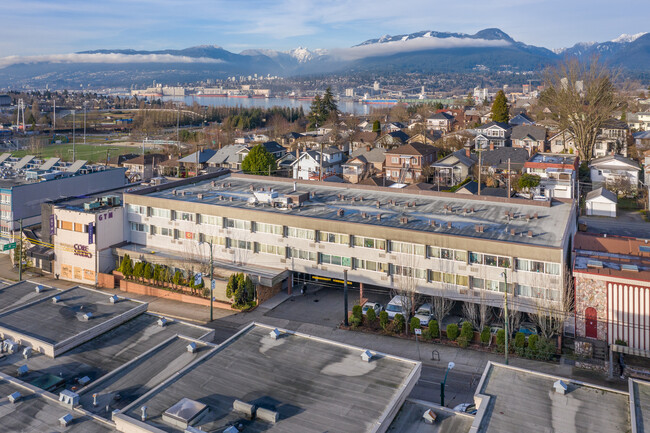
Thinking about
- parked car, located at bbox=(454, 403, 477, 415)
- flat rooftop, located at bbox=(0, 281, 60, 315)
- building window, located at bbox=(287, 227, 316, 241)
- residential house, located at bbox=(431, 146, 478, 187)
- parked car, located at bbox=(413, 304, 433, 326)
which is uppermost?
residential house, located at bbox=(431, 146, 478, 187)

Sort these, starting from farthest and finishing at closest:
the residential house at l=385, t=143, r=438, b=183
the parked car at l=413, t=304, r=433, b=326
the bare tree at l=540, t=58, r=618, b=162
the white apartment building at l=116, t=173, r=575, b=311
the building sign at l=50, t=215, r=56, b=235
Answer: the bare tree at l=540, t=58, r=618, b=162, the residential house at l=385, t=143, r=438, b=183, the building sign at l=50, t=215, r=56, b=235, the parked car at l=413, t=304, r=433, b=326, the white apartment building at l=116, t=173, r=575, b=311

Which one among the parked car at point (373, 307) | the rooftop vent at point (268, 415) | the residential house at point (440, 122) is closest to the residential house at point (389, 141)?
the residential house at point (440, 122)

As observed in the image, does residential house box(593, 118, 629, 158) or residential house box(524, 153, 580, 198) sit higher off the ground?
residential house box(593, 118, 629, 158)

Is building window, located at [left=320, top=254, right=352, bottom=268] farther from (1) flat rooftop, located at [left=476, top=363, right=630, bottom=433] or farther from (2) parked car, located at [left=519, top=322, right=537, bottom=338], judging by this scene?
(1) flat rooftop, located at [left=476, top=363, right=630, bottom=433]

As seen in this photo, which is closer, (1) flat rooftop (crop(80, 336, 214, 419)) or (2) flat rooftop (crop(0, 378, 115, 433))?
(2) flat rooftop (crop(0, 378, 115, 433))

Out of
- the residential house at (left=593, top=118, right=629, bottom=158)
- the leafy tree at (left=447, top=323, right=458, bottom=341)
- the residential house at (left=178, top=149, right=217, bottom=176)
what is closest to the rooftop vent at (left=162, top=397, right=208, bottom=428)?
the leafy tree at (left=447, top=323, right=458, bottom=341)

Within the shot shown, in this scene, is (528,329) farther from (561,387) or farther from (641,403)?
(641,403)

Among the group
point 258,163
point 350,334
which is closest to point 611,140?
point 258,163
